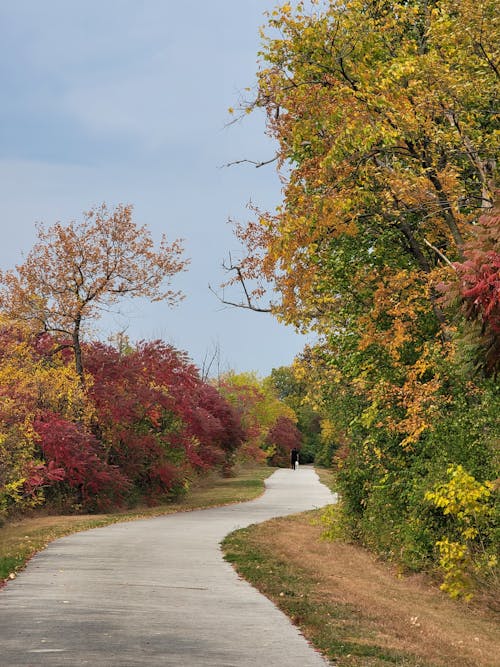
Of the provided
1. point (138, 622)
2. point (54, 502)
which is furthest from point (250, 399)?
point (138, 622)

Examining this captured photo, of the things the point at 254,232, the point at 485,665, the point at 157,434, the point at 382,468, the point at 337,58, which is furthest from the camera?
the point at 157,434

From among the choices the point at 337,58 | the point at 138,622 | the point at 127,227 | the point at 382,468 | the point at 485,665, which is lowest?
the point at 485,665

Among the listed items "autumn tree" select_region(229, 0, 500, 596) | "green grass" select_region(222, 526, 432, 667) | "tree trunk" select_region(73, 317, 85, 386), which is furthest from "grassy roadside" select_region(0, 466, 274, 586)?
"autumn tree" select_region(229, 0, 500, 596)

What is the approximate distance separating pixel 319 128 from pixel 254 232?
5.09 meters

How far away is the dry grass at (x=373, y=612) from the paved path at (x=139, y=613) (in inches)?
23.1

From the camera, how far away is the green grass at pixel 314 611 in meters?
8.60

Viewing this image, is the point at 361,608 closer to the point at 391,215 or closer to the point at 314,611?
the point at 314,611

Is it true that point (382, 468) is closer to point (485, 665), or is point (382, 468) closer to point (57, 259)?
point (485, 665)

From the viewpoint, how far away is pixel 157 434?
35.2 metres

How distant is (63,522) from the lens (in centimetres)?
2553

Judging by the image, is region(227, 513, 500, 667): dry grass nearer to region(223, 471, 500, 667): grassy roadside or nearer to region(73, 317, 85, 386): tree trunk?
region(223, 471, 500, 667): grassy roadside

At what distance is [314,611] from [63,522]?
15.8 metres

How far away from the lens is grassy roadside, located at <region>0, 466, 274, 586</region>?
16.6 meters

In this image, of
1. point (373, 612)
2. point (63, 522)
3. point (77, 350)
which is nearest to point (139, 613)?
point (373, 612)
